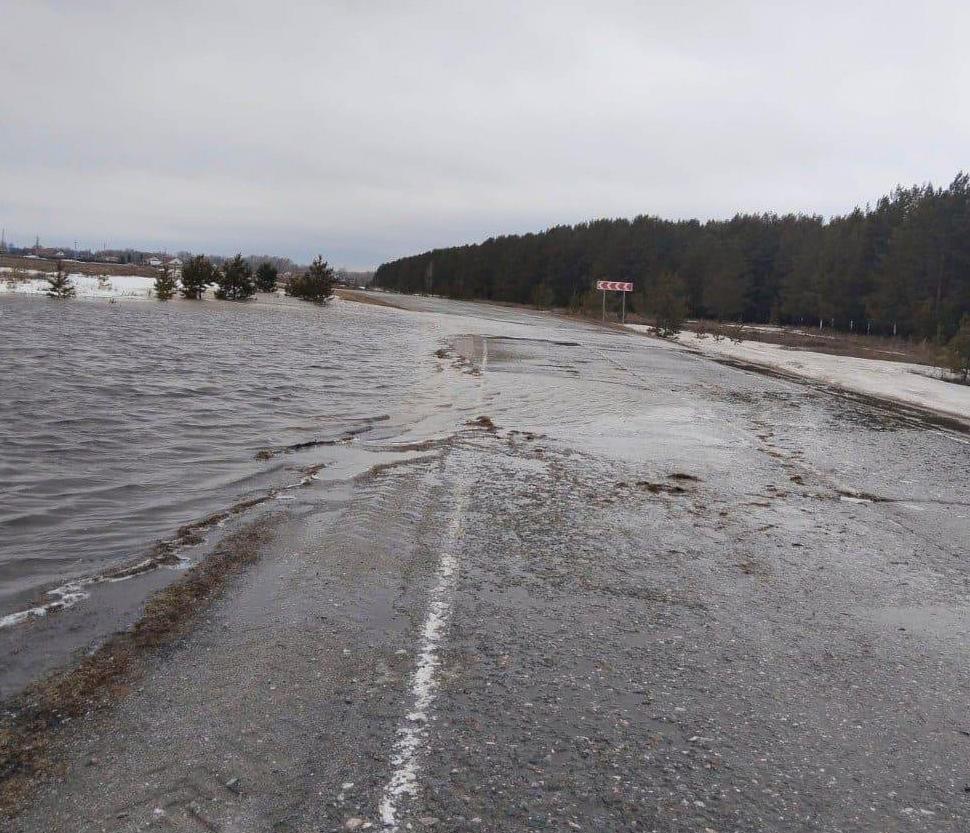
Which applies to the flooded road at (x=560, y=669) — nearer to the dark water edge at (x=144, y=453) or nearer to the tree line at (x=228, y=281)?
the dark water edge at (x=144, y=453)

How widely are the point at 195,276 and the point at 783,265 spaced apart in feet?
178

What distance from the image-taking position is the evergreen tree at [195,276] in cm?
4681

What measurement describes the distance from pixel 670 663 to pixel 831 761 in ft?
2.92

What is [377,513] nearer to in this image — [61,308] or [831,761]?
[831,761]

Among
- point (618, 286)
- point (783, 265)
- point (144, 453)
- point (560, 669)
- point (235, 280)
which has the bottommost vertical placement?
point (144, 453)

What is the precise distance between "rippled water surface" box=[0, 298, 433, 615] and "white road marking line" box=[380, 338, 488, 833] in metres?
2.18

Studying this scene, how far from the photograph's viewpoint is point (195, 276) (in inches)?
1855

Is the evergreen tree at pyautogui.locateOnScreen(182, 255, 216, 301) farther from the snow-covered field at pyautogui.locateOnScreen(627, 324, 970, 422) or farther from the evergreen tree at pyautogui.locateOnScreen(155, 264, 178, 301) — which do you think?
the snow-covered field at pyautogui.locateOnScreen(627, 324, 970, 422)

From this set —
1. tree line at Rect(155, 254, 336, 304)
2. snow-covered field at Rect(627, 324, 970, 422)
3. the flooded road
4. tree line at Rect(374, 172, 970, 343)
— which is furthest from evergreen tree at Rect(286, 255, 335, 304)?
the flooded road

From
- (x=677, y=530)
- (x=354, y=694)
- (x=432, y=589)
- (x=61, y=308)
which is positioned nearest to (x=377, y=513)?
(x=432, y=589)

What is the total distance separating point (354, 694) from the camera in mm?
3270

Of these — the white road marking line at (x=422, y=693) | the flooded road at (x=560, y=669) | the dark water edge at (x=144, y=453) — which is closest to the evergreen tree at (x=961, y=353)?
the dark water edge at (x=144, y=453)

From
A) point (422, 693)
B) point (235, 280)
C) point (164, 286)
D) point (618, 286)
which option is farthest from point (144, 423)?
point (235, 280)

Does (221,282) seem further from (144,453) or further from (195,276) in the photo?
(144,453)
